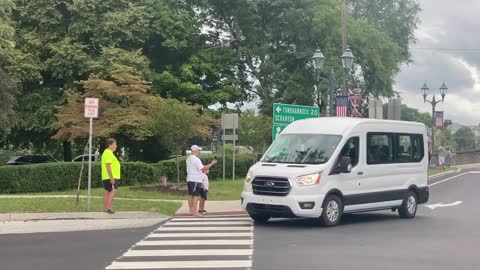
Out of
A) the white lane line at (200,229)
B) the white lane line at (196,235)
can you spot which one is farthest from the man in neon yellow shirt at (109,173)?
the white lane line at (196,235)

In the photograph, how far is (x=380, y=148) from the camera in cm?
1589

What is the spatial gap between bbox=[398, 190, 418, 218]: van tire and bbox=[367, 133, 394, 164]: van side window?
1.20 meters

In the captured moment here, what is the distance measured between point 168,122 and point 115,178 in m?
8.61

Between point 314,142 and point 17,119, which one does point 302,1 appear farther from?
point 314,142

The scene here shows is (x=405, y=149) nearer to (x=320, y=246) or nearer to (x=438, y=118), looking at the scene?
(x=320, y=246)

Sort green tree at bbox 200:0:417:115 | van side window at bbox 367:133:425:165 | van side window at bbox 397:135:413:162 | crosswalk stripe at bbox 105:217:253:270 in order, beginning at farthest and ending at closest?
1. green tree at bbox 200:0:417:115
2. van side window at bbox 397:135:413:162
3. van side window at bbox 367:133:425:165
4. crosswalk stripe at bbox 105:217:253:270

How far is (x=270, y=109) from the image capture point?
40625 mm

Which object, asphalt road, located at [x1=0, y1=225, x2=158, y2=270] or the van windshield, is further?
the van windshield

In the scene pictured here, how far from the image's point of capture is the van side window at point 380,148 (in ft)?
50.8

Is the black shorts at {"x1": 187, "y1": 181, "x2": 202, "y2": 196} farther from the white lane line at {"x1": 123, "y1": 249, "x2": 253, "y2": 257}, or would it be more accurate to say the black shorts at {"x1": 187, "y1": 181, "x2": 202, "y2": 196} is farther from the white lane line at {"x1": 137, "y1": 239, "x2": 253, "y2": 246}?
the white lane line at {"x1": 123, "y1": 249, "x2": 253, "y2": 257}

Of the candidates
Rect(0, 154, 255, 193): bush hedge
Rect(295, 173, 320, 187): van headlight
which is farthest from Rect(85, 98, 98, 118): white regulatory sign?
Rect(0, 154, 255, 193): bush hedge

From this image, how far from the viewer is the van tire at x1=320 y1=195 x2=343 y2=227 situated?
14.1 m

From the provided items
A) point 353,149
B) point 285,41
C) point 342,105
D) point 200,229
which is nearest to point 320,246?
point 200,229

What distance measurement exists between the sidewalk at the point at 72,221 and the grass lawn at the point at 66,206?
54 cm
